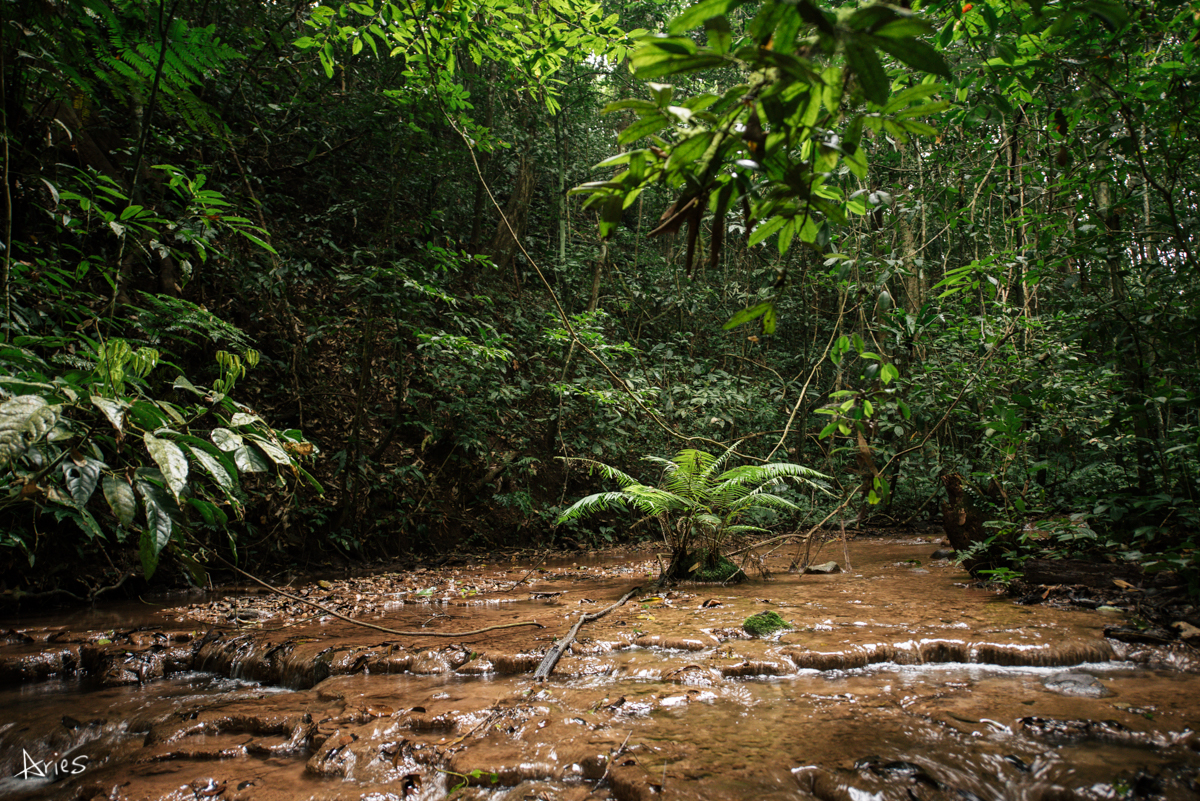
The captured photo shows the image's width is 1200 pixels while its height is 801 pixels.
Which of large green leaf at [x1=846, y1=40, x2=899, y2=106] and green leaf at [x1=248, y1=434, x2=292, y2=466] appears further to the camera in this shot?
green leaf at [x1=248, y1=434, x2=292, y2=466]

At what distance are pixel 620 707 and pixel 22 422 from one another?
1.88 meters

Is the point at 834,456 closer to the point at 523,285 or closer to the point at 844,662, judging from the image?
the point at 523,285

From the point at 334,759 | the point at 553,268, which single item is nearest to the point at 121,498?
the point at 334,759

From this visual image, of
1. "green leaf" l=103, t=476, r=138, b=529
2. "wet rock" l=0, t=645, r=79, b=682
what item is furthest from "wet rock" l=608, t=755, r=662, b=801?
"wet rock" l=0, t=645, r=79, b=682

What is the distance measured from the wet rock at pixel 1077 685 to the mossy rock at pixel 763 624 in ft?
3.59

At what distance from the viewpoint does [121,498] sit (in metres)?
1.37

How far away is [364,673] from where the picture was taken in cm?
265

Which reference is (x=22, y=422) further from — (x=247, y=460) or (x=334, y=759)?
(x=334, y=759)

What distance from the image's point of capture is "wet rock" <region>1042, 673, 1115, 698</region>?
1926 millimetres

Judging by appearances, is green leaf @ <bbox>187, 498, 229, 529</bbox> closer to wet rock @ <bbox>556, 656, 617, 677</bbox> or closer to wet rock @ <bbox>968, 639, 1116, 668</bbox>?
wet rock @ <bbox>556, 656, 617, 677</bbox>

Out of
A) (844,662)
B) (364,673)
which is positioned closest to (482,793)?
(364,673)

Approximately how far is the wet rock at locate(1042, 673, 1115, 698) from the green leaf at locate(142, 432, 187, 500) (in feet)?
9.07

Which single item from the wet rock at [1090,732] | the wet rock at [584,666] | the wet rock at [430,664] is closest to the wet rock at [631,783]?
the wet rock at [584,666]

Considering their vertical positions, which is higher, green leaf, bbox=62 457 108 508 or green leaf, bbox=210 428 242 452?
green leaf, bbox=210 428 242 452
